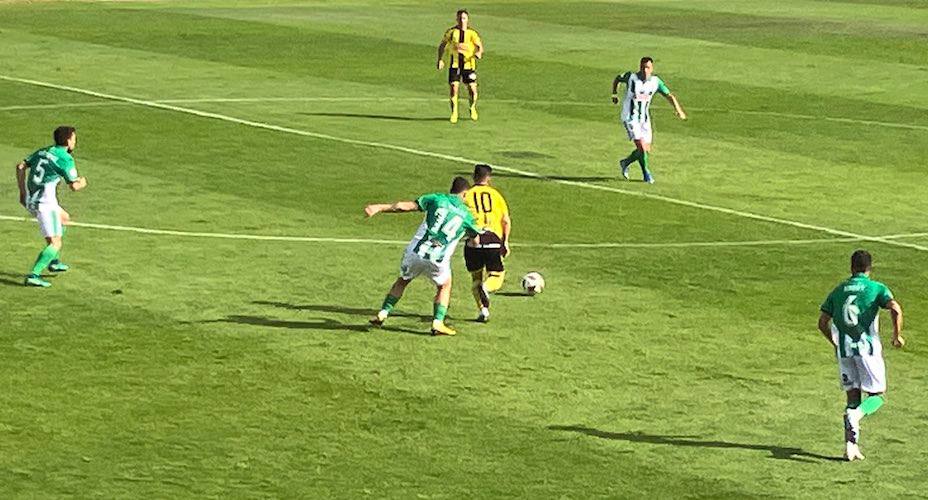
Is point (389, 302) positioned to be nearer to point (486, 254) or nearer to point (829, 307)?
point (486, 254)

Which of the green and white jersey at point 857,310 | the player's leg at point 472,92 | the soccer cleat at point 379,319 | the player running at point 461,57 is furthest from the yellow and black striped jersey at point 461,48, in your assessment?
the green and white jersey at point 857,310

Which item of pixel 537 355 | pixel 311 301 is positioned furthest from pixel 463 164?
pixel 537 355

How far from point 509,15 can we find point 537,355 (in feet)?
131

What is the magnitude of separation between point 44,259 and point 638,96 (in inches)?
483

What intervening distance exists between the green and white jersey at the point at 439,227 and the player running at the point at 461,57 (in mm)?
17102

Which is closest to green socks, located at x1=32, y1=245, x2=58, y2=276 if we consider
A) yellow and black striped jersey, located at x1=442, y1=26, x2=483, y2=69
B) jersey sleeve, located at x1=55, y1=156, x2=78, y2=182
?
jersey sleeve, located at x1=55, y1=156, x2=78, y2=182

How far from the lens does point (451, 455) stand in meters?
18.9

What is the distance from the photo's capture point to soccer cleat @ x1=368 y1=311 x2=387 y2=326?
2375 cm

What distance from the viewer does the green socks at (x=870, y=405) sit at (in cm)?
1916

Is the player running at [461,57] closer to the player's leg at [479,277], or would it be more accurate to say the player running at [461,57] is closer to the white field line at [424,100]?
the white field line at [424,100]

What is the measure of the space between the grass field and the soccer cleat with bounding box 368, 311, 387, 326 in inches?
9.9

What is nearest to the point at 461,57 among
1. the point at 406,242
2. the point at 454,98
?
the point at 454,98

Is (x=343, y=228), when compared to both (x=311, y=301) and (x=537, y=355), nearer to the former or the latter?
(x=311, y=301)

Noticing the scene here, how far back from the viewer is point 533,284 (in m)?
25.7
